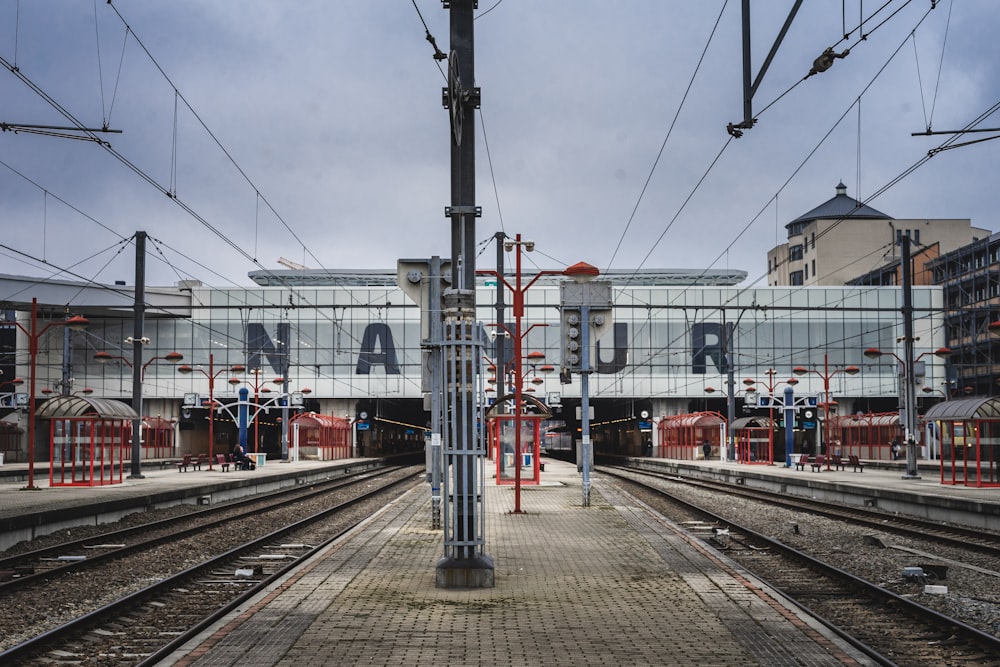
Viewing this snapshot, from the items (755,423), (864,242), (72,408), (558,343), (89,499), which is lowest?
(89,499)

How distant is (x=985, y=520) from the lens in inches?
881

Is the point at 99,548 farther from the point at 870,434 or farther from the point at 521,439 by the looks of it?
the point at 870,434

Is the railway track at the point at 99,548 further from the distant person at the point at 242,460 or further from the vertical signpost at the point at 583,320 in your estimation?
the distant person at the point at 242,460

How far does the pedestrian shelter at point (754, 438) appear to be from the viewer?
5819 centimetres

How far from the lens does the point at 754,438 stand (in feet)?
197

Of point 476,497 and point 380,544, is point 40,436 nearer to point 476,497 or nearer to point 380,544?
point 380,544

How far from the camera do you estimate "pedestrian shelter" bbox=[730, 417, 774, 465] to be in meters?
58.2

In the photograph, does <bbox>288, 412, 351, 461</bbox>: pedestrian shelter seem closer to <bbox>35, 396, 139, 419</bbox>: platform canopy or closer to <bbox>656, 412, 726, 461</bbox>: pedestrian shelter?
<bbox>656, 412, 726, 461</bbox>: pedestrian shelter

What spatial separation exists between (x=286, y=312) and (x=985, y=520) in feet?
201

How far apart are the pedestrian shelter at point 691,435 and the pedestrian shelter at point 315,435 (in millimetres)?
21723

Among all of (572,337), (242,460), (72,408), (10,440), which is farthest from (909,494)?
(10,440)

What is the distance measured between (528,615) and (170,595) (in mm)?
4870

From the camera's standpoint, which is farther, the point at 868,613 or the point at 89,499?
the point at 89,499

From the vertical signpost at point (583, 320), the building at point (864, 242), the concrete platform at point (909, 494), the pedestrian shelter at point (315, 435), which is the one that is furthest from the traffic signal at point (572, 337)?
the building at point (864, 242)
